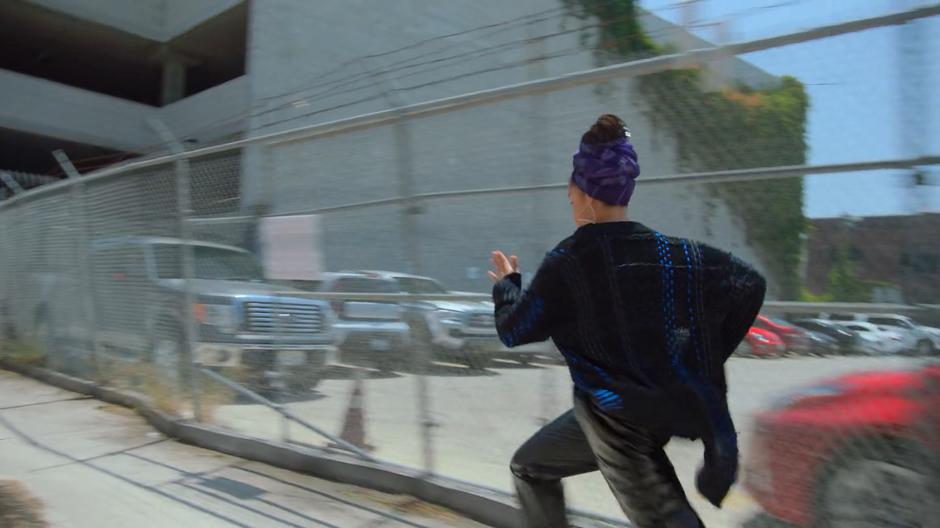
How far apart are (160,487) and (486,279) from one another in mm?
2678

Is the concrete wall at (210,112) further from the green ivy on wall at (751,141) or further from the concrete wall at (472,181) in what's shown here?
the green ivy on wall at (751,141)

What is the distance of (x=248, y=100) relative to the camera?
1653 cm

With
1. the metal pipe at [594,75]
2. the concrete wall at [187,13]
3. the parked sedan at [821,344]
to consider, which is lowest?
the parked sedan at [821,344]

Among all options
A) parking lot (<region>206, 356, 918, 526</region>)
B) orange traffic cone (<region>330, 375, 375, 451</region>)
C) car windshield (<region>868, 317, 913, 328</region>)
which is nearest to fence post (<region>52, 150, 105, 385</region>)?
parking lot (<region>206, 356, 918, 526</region>)

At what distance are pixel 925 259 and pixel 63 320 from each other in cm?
851

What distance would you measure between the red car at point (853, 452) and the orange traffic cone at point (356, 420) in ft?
8.00

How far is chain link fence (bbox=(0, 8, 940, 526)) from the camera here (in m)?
2.57

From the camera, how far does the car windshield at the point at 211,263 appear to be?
16.9 feet

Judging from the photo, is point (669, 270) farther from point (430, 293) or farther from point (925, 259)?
point (430, 293)

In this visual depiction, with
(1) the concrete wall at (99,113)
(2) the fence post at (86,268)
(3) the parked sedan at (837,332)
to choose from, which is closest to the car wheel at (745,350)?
(3) the parked sedan at (837,332)

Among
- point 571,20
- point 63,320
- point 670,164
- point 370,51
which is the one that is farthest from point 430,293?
point 370,51

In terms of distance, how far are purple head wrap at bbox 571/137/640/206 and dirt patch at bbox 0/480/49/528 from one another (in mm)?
3688

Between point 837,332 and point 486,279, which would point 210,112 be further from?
point 837,332

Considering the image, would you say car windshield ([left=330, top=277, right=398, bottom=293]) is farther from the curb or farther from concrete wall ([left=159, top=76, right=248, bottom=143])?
concrete wall ([left=159, top=76, right=248, bottom=143])
